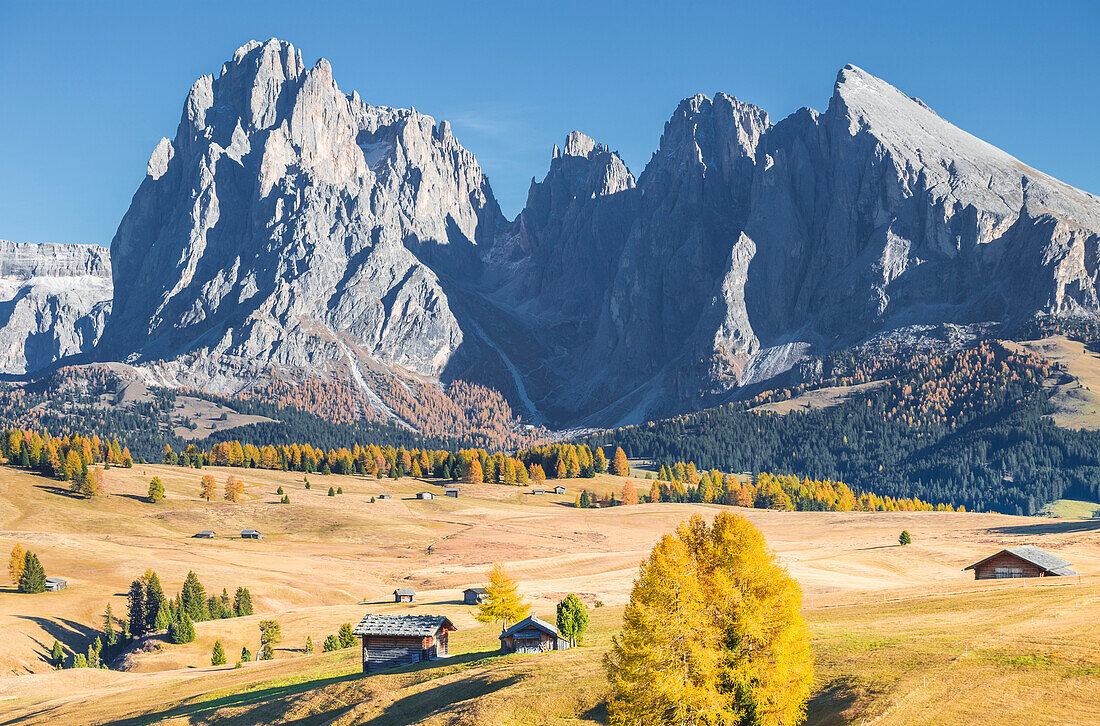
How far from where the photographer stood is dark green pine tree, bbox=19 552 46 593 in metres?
130

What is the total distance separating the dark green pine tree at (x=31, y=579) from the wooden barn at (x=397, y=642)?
71.8m

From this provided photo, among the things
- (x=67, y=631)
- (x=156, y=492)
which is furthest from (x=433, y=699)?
(x=156, y=492)

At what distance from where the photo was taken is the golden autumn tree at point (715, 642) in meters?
44.2

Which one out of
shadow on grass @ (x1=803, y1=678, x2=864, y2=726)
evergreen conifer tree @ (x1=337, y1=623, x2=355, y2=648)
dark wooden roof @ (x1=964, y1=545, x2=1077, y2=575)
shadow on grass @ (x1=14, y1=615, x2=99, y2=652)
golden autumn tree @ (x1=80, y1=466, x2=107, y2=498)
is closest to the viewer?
shadow on grass @ (x1=803, y1=678, x2=864, y2=726)

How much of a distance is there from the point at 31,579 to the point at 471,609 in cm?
6140

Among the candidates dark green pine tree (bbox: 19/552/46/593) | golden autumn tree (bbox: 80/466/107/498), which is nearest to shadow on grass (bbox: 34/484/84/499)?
golden autumn tree (bbox: 80/466/107/498)

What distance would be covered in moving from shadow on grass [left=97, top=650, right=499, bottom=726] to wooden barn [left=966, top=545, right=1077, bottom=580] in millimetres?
49296

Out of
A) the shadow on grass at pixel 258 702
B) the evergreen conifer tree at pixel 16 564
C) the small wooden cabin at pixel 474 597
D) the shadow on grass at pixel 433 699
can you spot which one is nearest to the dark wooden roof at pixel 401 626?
the shadow on grass at pixel 258 702

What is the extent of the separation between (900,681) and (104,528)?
158117mm

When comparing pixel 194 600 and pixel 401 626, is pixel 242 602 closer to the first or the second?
pixel 194 600

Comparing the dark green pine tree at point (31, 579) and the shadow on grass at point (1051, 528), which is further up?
the shadow on grass at point (1051, 528)

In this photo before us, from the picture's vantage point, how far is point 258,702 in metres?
67.1

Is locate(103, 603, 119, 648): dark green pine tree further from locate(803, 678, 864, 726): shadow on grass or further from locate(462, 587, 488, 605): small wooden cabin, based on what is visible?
locate(803, 678, 864, 726): shadow on grass

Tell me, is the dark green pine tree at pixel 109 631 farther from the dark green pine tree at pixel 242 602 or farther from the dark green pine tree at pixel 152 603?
the dark green pine tree at pixel 242 602
